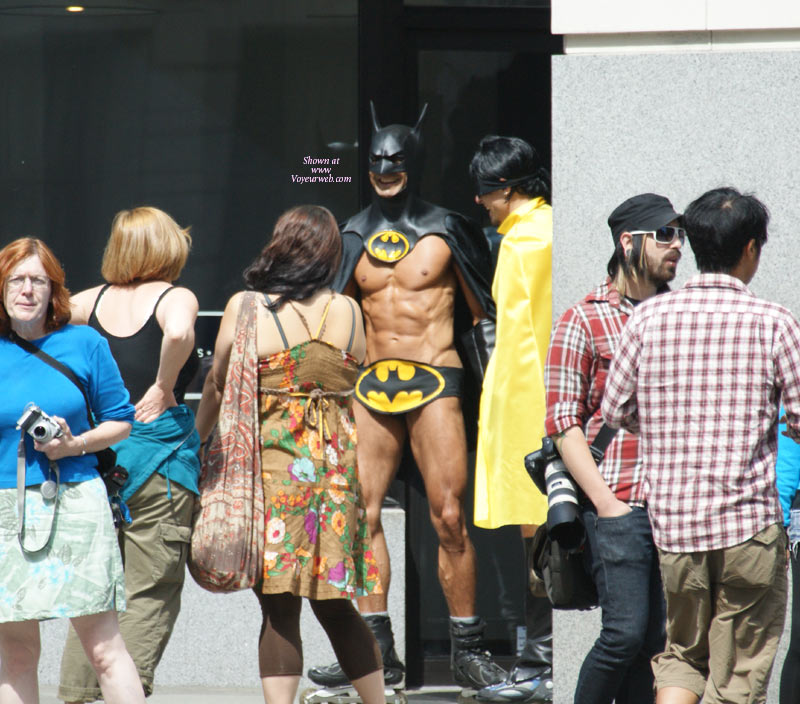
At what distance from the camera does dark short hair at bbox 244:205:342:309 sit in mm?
4453

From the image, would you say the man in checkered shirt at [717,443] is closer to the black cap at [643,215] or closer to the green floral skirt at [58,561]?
the black cap at [643,215]

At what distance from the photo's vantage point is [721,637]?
11.8 feet

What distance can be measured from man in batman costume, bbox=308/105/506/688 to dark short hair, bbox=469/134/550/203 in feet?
1.11

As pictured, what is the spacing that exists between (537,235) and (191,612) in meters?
2.33

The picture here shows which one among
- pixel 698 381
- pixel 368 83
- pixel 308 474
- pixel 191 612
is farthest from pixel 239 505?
pixel 368 83

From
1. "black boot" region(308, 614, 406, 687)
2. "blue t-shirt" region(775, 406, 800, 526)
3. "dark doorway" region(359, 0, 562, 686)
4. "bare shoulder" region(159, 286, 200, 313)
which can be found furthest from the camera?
"dark doorway" region(359, 0, 562, 686)

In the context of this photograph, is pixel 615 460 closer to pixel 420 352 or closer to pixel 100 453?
pixel 100 453

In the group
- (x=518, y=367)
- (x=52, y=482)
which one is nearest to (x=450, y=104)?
(x=518, y=367)

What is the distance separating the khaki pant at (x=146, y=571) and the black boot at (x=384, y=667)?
1.31 metres

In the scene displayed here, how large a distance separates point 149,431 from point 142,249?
635 millimetres

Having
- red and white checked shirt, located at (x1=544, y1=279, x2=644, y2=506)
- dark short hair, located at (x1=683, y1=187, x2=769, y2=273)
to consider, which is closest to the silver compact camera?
red and white checked shirt, located at (x1=544, y1=279, x2=644, y2=506)

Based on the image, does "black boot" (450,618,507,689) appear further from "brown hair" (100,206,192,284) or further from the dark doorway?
"brown hair" (100,206,192,284)

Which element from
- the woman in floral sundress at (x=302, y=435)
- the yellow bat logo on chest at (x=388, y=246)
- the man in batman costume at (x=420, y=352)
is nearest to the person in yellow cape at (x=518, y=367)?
the man in batman costume at (x=420, y=352)

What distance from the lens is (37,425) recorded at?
153 inches
